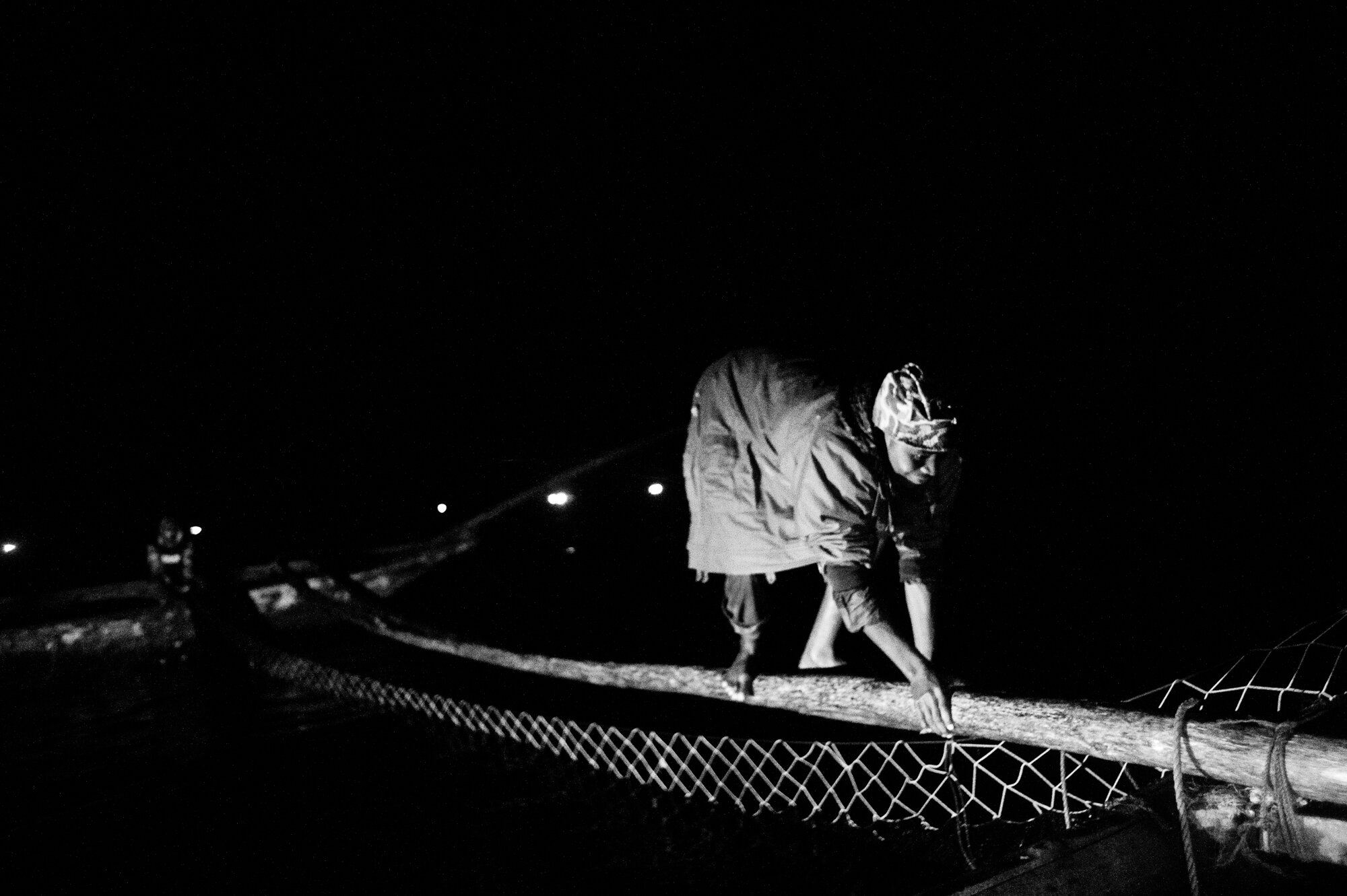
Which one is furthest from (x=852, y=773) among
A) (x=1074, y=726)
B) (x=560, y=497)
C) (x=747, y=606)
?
(x=560, y=497)

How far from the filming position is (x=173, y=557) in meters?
9.40

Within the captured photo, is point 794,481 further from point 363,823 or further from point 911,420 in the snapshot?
point 363,823

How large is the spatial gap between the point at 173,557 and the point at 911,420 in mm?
9308

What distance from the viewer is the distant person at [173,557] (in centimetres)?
930

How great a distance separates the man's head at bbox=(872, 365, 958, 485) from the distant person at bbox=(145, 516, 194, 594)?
882 cm

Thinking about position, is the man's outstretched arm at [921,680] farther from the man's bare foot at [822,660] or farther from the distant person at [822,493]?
the man's bare foot at [822,660]

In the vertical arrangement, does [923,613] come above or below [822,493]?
below

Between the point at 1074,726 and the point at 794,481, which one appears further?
the point at 794,481

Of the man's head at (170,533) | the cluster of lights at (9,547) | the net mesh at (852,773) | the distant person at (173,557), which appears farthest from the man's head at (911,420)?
the cluster of lights at (9,547)

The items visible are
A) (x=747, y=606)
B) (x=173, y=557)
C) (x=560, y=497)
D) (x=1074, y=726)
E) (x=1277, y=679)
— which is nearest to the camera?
(x=1074, y=726)

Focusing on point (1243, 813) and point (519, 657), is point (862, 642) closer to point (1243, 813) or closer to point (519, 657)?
point (519, 657)

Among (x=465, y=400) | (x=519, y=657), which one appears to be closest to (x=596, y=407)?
(x=465, y=400)

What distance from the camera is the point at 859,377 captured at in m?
3.58

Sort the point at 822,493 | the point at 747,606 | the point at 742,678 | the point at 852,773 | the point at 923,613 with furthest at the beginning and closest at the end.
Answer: the point at 852,773 < the point at 747,606 < the point at 742,678 < the point at 923,613 < the point at 822,493
